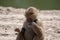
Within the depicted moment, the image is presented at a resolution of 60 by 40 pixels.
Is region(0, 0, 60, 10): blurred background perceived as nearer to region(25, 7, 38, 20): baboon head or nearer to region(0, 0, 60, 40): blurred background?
region(0, 0, 60, 40): blurred background

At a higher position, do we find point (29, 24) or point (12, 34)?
point (29, 24)

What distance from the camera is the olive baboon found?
2340 mm

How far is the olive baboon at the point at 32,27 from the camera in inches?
92.1

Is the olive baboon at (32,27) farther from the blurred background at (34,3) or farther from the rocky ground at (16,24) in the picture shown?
the blurred background at (34,3)

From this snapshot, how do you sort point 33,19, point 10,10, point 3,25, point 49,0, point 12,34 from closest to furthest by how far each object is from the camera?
point 33,19, point 12,34, point 3,25, point 10,10, point 49,0

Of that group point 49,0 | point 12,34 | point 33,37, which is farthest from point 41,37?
point 49,0

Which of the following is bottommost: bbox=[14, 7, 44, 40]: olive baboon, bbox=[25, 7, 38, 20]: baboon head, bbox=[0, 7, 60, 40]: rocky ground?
bbox=[0, 7, 60, 40]: rocky ground

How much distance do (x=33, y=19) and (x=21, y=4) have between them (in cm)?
478

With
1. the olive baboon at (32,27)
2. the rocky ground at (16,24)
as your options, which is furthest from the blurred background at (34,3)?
the olive baboon at (32,27)

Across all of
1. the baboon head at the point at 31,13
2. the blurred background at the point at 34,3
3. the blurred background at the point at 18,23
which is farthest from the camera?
the blurred background at the point at 34,3

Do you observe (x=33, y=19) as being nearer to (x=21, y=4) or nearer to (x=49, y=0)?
(x=21, y=4)

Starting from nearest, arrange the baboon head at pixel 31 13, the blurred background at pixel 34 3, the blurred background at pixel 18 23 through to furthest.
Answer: the baboon head at pixel 31 13 < the blurred background at pixel 18 23 < the blurred background at pixel 34 3

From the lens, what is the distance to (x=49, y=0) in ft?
25.0

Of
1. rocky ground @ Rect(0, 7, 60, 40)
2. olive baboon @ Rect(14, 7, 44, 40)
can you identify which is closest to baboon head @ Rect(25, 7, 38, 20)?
olive baboon @ Rect(14, 7, 44, 40)
